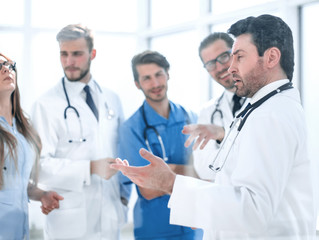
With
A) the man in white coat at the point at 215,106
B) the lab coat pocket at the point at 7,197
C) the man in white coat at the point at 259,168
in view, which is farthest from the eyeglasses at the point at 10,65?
the man in white coat at the point at 215,106

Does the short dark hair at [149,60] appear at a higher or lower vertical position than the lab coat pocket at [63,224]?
higher

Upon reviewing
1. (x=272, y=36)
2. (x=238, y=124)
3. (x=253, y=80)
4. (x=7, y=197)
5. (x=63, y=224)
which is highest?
(x=272, y=36)

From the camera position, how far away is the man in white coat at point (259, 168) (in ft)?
2.73

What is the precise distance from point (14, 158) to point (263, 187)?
78 cm

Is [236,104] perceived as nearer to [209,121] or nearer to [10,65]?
[209,121]

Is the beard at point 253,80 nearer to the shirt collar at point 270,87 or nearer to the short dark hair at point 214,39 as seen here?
the shirt collar at point 270,87

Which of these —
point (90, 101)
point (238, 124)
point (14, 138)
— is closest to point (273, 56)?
point (238, 124)

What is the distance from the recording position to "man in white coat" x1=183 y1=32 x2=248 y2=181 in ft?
4.17

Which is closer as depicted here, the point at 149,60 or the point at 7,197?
the point at 7,197

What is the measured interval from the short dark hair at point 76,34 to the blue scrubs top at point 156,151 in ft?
1.05

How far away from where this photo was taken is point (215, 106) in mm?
1345

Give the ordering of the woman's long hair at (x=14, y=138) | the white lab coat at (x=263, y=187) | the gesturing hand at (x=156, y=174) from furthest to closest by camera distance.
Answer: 1. the woman's long hair at (x=14, y=138)
2. the gesturing hand at (x=156, y=174)
3. the white lab coat at (x=263, y=187)

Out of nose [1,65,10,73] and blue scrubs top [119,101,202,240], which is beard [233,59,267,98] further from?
nose [1,65,10,73]

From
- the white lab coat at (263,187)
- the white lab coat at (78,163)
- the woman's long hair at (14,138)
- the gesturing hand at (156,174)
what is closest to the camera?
the white lab coat at (263,187)
